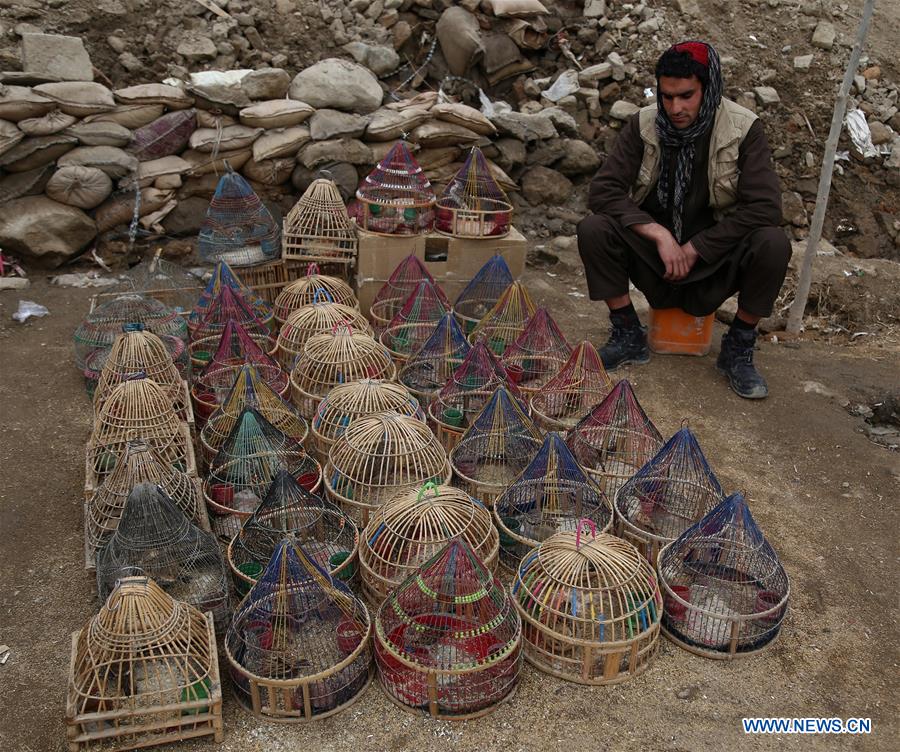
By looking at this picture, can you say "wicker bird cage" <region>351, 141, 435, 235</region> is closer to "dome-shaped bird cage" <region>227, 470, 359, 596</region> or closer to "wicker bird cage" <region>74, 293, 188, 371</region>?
"wicker bird cage" <region>74, 293, 188, 371</region>

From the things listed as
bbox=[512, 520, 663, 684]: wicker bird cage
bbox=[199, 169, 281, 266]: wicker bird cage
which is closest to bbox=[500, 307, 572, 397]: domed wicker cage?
bbox=[512, 520, 663, 684]: wicker bird cage

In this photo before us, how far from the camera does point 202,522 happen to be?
12.6 feet

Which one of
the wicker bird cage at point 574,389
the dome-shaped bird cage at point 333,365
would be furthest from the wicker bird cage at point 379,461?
the wicker bird cage at point 574,389

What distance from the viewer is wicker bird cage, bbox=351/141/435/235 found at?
21.1 feet

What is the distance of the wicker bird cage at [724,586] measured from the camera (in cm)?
351

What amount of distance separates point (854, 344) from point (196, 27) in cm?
667

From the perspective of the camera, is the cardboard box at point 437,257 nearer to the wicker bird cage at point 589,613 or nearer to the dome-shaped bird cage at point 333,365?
the dome-shaped bird cage at point 333,365

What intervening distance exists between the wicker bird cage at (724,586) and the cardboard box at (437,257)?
11.0ft

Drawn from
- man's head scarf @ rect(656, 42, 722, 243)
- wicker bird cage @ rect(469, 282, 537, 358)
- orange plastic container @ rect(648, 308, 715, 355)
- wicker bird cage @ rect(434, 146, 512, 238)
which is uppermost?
man's head scarf @ rect(656, 42, 722, 243)

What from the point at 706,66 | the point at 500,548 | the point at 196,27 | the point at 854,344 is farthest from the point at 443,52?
the point at 500,548

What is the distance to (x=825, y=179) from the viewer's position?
20.2ft

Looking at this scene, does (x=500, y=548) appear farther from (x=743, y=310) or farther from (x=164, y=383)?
(x=743, y=310)

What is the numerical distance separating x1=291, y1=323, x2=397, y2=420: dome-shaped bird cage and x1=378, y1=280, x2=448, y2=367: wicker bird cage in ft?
1.39

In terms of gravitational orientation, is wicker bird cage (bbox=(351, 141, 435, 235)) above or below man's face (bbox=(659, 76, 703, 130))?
below
